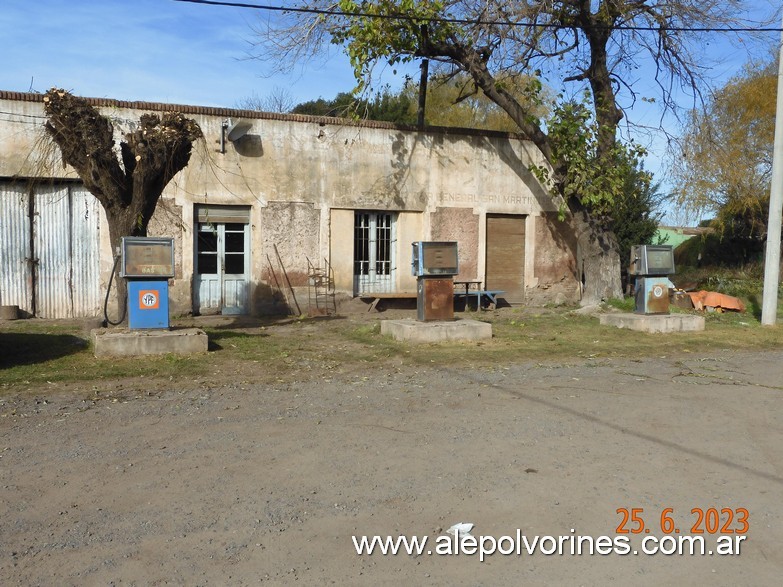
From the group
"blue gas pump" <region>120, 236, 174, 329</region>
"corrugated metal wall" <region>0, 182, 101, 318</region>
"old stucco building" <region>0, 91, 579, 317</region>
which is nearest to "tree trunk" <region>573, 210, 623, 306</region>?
"old stucco building" <region>0, 91, 579, 317</region>

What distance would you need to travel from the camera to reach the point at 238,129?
1491 centimetres

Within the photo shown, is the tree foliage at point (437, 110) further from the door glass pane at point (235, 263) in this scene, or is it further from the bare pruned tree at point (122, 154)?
the bare pruned tree at point (122, 154)

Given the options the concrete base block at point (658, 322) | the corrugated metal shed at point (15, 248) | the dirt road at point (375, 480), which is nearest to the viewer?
the dirt road at point (375, 480)

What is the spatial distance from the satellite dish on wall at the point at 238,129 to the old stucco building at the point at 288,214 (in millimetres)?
49

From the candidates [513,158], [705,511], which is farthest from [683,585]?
[513,158]

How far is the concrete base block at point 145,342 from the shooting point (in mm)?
9734

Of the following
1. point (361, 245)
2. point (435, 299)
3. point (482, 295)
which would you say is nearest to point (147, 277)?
point (435, 299)

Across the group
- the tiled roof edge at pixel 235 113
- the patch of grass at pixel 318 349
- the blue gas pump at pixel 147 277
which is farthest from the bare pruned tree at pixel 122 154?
the tiled roof edge at pixel 235 113

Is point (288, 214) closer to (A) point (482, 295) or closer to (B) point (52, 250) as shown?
(B) point (52, 250)

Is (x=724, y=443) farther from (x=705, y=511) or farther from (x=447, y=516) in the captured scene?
(x=447, y=516)

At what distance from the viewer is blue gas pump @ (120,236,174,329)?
10.1 metres

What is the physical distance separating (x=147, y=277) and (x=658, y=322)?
8.65 metres

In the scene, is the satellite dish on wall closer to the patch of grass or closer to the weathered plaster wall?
the patch of grass

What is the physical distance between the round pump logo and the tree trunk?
9844 mm
